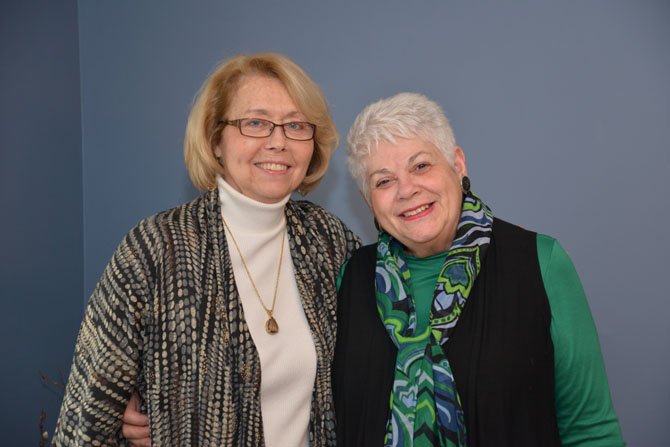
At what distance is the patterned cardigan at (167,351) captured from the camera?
1.50 metres

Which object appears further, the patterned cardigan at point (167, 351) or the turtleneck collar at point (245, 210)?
Result: the turtleneck collar at point (245, 210)

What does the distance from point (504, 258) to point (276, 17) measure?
1346 mm

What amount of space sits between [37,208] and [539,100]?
1878 millimetres

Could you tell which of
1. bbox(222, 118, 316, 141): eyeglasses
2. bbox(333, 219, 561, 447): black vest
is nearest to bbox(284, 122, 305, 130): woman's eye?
bbox(222, 118, 316, 141): eyeglasses

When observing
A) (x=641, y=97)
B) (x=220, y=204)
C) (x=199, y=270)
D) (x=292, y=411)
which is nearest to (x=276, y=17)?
(x=220, y=204)

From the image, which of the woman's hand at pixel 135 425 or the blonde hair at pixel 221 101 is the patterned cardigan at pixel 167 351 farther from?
the blonde hair at pixel 221 101

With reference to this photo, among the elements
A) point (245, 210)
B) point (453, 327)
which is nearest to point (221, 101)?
point (245, 210)

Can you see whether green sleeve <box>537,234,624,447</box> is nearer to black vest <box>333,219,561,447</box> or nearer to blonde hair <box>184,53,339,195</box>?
black vest <box>333,219,561,447</box>

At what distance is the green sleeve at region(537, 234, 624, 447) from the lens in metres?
1.47

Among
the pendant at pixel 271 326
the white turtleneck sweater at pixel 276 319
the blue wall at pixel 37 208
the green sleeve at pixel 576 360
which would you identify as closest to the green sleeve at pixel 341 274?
the white turtleneck sweater at pixel 276 319

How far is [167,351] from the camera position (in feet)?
4.92

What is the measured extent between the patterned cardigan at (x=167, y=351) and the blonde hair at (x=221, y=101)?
21 centimetres

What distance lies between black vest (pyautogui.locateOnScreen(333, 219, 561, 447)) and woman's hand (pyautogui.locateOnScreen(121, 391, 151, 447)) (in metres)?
0.51

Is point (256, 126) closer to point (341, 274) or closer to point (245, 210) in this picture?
point (245, 210)
